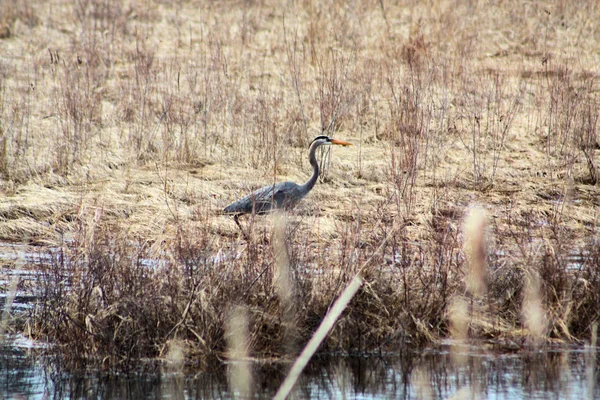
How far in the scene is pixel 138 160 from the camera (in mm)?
9797

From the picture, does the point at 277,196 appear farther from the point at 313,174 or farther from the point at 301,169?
the point at 301,169

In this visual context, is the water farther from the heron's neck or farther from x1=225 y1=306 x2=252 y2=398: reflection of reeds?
the heron's neck

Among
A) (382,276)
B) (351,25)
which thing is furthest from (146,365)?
(351,25)

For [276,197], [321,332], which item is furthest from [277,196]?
[321,332]

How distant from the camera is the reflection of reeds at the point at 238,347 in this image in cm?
512

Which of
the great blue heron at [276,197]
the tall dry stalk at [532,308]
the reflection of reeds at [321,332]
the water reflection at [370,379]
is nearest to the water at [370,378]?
the water reflection at [370,379]

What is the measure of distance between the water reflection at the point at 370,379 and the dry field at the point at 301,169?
144 millimetres

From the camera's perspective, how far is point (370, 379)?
515 cm

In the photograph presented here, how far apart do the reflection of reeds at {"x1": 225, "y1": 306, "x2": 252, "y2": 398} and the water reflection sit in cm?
6

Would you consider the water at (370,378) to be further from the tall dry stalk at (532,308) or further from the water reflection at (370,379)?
the tall dry stalk at (532,308)

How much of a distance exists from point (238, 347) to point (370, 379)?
78 centimetres

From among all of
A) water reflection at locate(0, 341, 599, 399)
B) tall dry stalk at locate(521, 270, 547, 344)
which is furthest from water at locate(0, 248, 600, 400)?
tall dry stalk at locate(521, 270, 547, 344)

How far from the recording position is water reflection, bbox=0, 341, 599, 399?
491cm

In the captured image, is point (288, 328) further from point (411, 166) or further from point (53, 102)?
point (53, 102)
